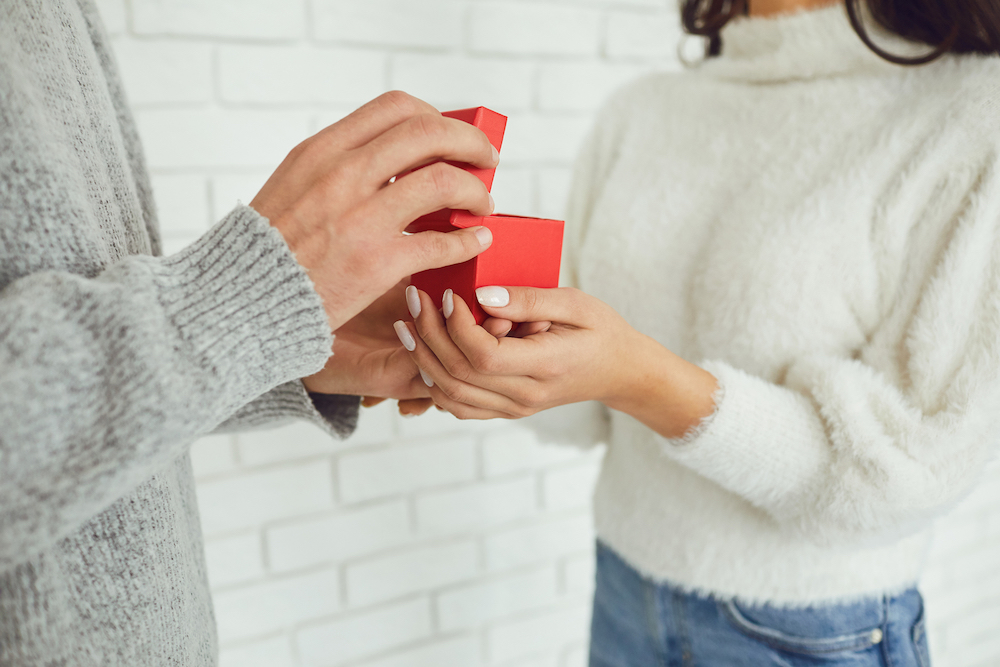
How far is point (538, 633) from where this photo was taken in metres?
1.19

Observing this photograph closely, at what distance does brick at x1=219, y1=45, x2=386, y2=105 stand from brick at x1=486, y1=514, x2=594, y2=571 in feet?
2.47

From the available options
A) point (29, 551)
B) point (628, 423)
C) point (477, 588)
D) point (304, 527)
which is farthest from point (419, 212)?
point (477, 588)

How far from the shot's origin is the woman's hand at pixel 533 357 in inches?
18.3

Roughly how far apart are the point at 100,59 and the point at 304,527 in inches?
26.4

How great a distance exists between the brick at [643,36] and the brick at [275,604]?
3.15ft

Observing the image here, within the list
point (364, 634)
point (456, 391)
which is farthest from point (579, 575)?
point (456, 391)

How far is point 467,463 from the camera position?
1.05 meters

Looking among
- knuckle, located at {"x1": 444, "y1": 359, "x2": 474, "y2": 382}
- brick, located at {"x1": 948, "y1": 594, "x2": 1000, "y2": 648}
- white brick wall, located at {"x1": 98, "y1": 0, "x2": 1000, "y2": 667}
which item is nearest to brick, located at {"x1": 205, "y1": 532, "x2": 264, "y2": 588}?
white brick wall, located at {"x1": 98, "y1": 0, "x2": 1000, "y2": 667}

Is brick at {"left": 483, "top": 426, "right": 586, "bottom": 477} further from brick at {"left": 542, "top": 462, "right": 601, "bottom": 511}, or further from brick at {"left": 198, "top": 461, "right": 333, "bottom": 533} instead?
brick at {"left": 198, "top": 461, "right": 333, "bottom": 533}

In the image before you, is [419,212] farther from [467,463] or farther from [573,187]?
[467,463]

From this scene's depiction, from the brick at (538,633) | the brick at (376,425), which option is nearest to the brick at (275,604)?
the brick at (376,425)

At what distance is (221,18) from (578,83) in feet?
1.73

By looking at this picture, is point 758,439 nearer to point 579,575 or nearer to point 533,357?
point 533,357

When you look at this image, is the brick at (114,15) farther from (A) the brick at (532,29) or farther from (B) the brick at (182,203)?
(A) the brick at (532,29)
